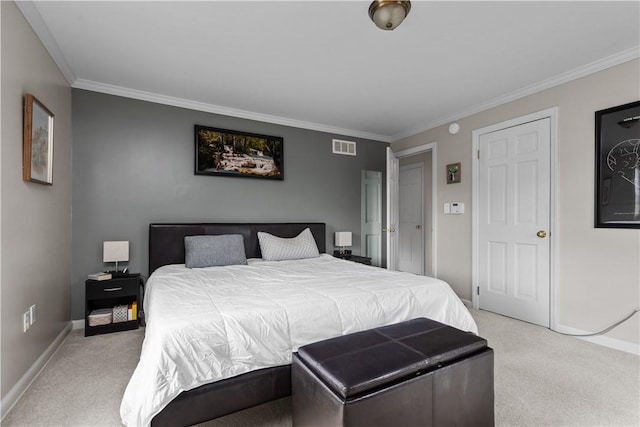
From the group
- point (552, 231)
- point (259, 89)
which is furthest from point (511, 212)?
point (259, 89)

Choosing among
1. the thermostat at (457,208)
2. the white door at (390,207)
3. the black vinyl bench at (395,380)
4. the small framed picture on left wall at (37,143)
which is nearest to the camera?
the black vinyl bench at (395,380)

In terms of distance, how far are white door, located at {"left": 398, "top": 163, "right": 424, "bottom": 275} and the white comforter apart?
10.6ft

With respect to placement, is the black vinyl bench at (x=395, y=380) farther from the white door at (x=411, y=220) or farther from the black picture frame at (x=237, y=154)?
the white door at (x=411, y=220)

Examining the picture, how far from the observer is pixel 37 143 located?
7.49 feet

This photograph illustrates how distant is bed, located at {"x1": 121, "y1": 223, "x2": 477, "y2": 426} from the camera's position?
1.45 metres

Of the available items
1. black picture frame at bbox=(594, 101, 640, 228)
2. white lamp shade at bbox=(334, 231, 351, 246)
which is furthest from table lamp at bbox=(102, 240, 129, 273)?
black picture frame at bbox=(594, 101, 640, 228)

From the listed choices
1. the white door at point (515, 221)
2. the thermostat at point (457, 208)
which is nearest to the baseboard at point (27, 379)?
the white door at point (515, 221)

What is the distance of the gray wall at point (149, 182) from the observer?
3.27 meters

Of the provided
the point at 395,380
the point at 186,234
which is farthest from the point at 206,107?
the point at 395,380

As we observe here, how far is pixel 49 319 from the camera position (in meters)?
2.55

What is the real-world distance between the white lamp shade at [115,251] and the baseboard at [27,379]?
0.76 m

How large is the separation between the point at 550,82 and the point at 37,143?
453cm

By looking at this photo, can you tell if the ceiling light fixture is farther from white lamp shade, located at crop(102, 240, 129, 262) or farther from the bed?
white lamp shade, located at crop(102, 240, 129, 262)

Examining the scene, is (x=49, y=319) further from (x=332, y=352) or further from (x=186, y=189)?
(x=332, y=352)
